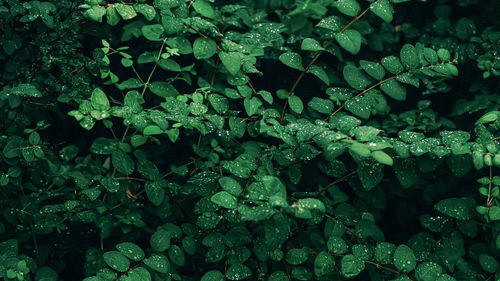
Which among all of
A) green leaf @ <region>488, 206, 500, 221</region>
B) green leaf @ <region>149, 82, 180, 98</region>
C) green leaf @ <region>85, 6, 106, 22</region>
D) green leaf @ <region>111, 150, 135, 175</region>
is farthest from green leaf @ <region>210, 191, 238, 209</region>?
green leaf @ <region>488, 206, 500, 221</region>

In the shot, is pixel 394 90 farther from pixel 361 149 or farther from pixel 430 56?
pixel 361 149

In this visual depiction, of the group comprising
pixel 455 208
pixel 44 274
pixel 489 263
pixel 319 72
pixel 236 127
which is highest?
pixel 319 72

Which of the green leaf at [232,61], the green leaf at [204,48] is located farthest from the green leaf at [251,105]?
the green leaf at [204,48]

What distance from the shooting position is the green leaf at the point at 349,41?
201cm

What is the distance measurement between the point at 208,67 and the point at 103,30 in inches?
20.7

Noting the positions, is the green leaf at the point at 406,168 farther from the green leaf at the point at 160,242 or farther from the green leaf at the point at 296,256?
the green leaf at the point at 160,242

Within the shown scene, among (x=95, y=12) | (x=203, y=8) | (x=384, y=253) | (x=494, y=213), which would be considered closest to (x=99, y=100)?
(x=95, y=12)

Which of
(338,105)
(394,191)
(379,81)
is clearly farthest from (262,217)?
(394,191)

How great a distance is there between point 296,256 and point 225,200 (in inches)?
16.4

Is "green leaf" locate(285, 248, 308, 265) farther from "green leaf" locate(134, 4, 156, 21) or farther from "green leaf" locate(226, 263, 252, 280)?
"green leaf" locate(134, 4, 156, 21)

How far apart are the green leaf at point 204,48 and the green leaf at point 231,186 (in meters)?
0.54

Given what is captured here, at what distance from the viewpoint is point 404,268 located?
1.89 metres

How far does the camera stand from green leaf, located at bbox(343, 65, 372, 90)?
215cm

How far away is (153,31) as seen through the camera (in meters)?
2.18
